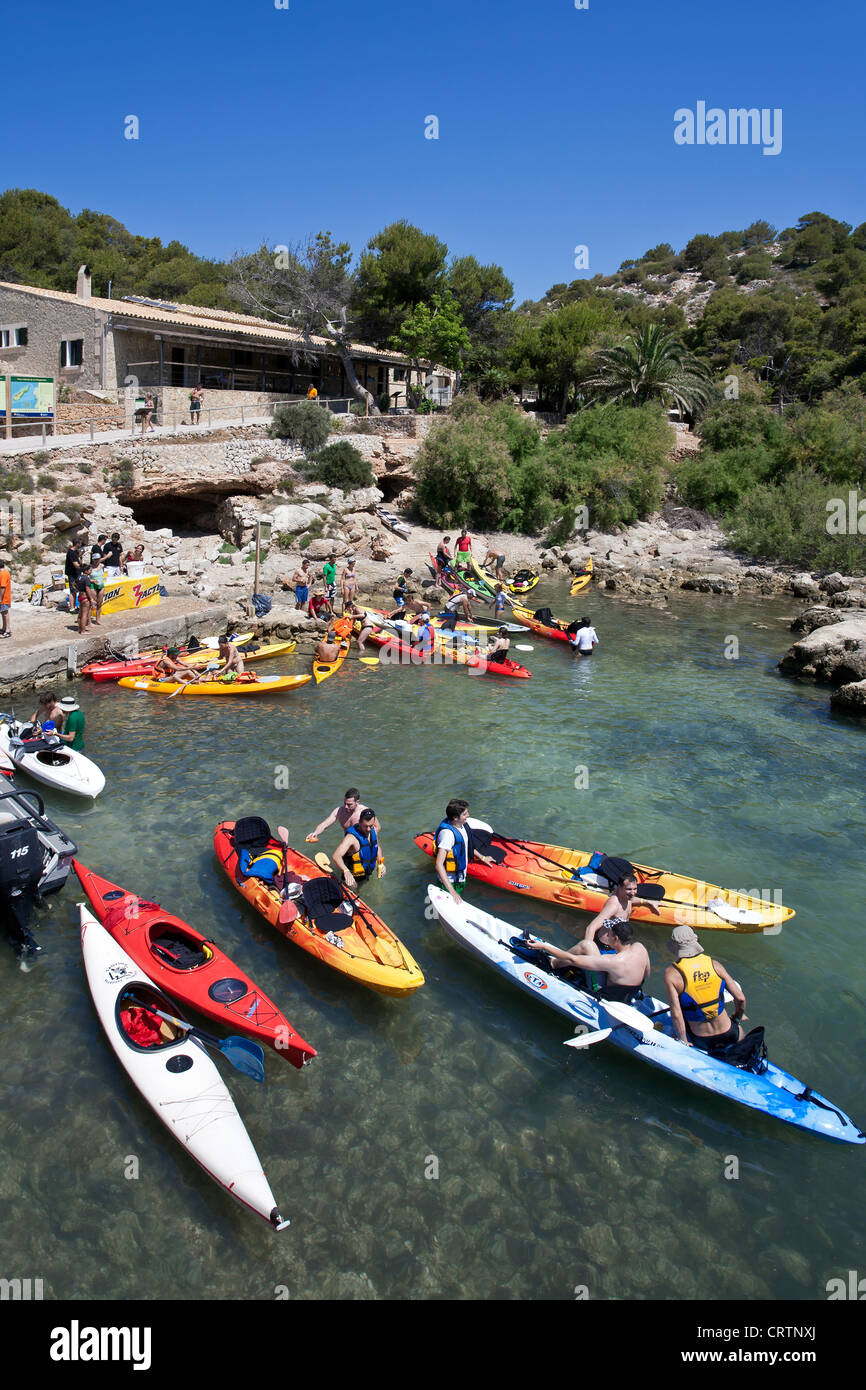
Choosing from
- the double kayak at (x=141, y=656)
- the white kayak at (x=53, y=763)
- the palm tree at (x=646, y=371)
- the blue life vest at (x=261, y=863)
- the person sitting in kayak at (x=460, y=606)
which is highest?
the palm tree at (x=646, y=371)

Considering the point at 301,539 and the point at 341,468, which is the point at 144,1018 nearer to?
Answer: the point at 301,539

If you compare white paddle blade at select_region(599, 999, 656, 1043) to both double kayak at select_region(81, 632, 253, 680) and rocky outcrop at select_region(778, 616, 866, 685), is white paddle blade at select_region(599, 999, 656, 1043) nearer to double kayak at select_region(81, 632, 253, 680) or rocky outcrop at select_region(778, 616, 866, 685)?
double kayak at select_region(81, 632, 253, 680)

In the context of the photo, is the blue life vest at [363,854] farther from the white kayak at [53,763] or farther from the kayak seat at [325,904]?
the white kayak at [53,763]

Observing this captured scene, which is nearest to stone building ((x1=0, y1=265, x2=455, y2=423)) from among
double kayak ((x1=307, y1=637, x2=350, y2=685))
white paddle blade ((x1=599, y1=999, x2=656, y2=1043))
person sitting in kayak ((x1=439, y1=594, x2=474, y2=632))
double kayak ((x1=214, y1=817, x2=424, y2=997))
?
person sitting in kayak ((x1=439, y1=594, x2=474, y2=632))

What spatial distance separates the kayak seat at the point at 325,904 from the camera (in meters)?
8.42

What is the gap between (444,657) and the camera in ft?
65.6

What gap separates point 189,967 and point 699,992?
480cm

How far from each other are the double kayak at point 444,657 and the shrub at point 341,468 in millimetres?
12489

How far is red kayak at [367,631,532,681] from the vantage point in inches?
751

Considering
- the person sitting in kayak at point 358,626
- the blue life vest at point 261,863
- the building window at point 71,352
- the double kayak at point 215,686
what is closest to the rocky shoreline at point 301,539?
the person sitting in kayak at point 358,626

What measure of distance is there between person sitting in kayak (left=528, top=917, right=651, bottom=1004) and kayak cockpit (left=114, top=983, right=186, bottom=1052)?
12.3 ft

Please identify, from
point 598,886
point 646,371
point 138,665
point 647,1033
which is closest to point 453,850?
point 598,886
